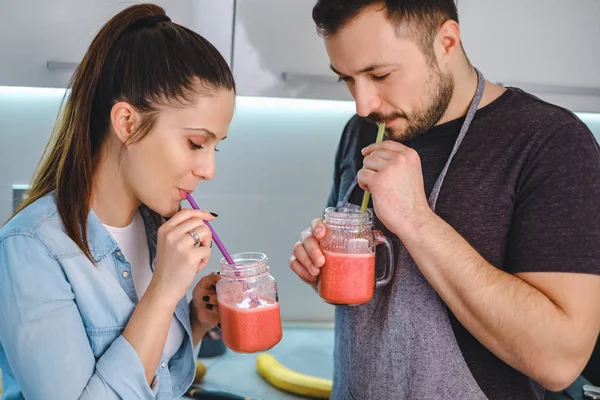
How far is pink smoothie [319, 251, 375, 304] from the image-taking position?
1.06 metres

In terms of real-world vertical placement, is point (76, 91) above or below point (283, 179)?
above

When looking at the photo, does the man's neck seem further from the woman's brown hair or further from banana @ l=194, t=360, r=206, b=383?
banana @ l=194, t=360, r=206, b=383

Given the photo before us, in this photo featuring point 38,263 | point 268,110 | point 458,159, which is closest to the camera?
point 38,263

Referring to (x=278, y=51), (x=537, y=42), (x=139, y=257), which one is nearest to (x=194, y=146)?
(x=139, y=257)

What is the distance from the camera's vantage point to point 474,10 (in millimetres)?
1717

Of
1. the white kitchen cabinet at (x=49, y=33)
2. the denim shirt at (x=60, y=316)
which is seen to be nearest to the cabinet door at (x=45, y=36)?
the white kitchen cabinet at (x=49, y=33)

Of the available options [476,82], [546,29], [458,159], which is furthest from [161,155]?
[546,29]

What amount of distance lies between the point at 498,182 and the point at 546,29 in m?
0.95

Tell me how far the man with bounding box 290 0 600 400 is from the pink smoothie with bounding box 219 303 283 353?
133mm

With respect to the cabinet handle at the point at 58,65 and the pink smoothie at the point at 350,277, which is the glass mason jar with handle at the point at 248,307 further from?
the cabinet handle at the point at 58,65

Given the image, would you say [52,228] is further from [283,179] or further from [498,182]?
[283,179]

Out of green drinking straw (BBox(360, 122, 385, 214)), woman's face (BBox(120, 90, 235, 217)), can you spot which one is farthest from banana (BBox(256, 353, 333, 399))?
woman's face (BBox(120, 90, 235, 217))

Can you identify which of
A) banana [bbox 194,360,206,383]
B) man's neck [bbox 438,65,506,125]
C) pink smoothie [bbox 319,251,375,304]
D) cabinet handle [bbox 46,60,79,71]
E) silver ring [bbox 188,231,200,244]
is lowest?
banana [bbox 194,360,206,383]

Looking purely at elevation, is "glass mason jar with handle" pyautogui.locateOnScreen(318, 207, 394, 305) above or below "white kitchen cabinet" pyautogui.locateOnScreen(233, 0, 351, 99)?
below
